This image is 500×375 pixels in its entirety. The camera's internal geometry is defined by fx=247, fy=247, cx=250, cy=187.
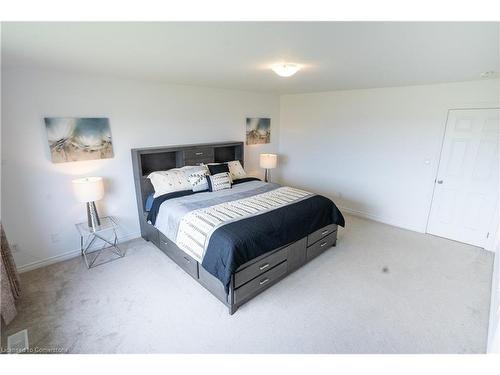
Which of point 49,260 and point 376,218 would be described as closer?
point 49,260

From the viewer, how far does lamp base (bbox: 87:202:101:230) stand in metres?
2.99

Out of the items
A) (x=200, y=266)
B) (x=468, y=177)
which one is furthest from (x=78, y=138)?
(x=468, y=177)

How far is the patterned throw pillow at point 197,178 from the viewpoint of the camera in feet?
11.5

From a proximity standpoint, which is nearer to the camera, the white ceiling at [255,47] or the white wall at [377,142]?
the white ceiling at [255,47]

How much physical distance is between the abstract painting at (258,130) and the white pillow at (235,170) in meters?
0.81

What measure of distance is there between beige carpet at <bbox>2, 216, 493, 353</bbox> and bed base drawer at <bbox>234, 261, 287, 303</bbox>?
0.29ft

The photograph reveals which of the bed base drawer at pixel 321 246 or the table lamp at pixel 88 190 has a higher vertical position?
the table lamp at pixel 88 190

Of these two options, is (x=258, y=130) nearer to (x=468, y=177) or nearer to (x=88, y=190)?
(x=88, y=190)

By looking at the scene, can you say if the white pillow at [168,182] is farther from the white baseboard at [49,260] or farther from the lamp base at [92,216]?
the white baseboard at [49,260]

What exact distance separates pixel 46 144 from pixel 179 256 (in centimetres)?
194

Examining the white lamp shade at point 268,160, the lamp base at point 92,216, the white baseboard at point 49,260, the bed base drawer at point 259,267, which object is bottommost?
the white baseboard at point 49,260

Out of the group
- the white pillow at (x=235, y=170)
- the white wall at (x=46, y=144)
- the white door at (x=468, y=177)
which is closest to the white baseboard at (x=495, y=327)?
the white door at (x=468, y=177)

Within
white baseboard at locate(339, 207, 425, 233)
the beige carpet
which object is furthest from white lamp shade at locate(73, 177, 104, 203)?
white baseboard at locate(339, 207, 425, 233)

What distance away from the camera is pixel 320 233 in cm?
312
